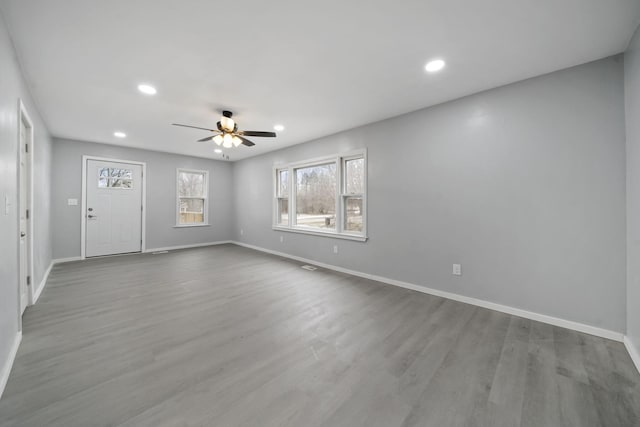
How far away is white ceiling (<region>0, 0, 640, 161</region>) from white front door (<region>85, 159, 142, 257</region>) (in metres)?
2.25

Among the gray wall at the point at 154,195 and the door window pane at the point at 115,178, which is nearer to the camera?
the gray wall at the point at 154,195

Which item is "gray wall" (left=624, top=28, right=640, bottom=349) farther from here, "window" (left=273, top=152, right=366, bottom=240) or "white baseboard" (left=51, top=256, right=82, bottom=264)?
"white baseboard" (left=51, top=256, right=82, bottom=264)

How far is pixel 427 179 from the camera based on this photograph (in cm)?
339

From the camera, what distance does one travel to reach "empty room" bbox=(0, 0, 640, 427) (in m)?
1.61

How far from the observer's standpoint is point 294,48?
2.15 metres

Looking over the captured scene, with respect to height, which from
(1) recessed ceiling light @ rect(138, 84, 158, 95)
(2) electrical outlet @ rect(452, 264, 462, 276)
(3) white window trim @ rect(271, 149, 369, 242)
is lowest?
(2) electrical outlet @ rect(452, 264, 462, 276)

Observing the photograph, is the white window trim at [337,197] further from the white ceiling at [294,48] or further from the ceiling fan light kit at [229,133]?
the ceiling fan light kit at [229,133]

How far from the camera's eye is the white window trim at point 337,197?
164 inches

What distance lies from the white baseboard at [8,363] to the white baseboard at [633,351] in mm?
4422

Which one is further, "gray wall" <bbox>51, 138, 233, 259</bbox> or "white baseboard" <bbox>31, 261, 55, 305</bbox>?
"gray wall" <bbox>51, 138, 233, 259</bbox>

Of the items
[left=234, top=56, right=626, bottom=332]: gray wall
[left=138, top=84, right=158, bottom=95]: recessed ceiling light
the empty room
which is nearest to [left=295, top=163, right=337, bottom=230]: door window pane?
the empty room

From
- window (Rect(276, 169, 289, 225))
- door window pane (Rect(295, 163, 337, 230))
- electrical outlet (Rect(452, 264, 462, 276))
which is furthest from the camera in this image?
window (Rect(276, 169, 289, 225))

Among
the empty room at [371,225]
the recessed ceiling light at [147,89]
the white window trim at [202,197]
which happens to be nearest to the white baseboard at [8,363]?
the empty room at [371,225]

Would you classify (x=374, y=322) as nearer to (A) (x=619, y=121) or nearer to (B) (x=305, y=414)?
(B) (x=305, y=414)
